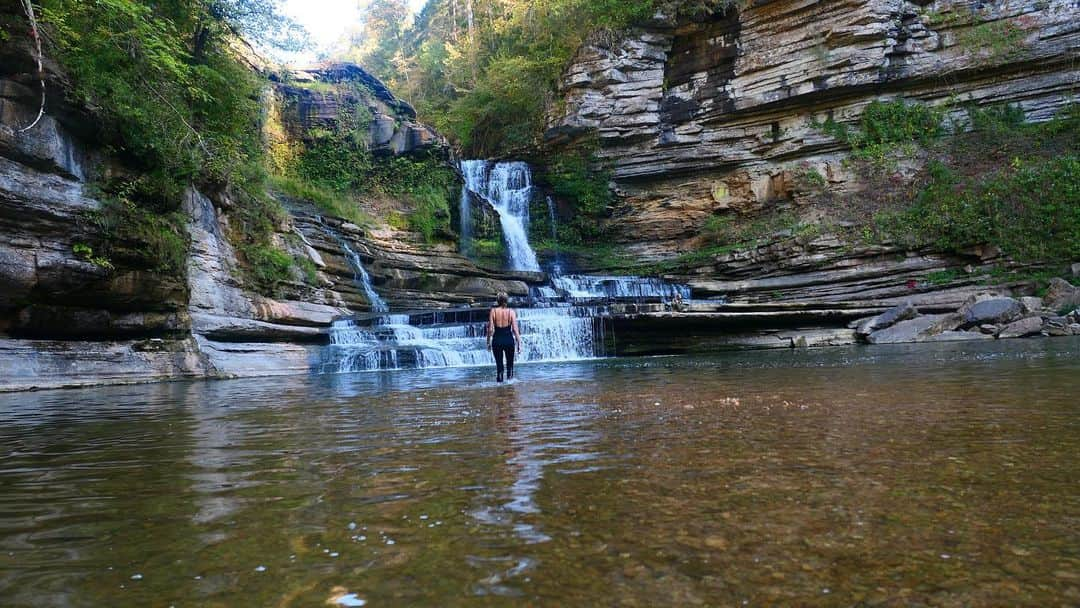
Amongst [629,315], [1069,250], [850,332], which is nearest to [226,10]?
[629,315]

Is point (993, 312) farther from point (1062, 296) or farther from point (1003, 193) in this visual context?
point (1003, 193)

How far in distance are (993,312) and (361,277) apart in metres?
18.9

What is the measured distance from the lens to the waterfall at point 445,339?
48.4 feet

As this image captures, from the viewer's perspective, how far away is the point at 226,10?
56.2 feet

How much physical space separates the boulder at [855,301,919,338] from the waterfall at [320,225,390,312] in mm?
14936

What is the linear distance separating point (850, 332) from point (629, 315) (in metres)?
6.35

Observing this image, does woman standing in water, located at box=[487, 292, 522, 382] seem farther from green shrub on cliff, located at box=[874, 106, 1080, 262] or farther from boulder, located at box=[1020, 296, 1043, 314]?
green shrub on cliff, located at box=[874, 106, 1080, 262]

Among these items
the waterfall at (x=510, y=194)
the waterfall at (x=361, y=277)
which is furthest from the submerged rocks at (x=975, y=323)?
the waterfall at (x=361, y=277)

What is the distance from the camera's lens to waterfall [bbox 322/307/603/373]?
14750 millimetres

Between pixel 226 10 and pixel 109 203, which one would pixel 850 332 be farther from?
pixel 226 10

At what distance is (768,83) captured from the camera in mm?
24656

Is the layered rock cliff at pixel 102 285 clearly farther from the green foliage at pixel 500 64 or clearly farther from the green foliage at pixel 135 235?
the green foliage at pixel 500 64

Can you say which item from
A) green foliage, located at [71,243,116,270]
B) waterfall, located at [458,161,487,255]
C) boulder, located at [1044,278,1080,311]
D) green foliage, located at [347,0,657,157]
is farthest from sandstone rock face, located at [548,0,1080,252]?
green foliage, located at [71,243,116,270]

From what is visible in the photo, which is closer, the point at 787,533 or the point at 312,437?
the point at 787,533
